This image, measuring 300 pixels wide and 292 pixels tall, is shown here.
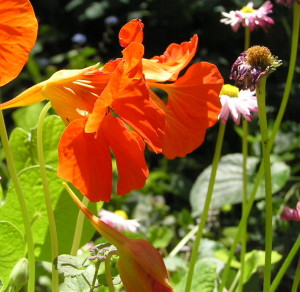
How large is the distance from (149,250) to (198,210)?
77cm

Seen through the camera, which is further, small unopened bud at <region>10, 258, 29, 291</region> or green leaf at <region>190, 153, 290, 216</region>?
green leaf at <region>190, 153, 290, 216</region>

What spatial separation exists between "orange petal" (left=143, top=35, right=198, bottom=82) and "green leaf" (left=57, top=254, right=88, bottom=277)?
0.43ft

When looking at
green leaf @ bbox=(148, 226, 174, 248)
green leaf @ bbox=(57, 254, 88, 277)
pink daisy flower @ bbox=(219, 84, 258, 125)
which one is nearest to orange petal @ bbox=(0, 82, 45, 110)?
green leaf @ bbox=(57, 254, 88, 277)

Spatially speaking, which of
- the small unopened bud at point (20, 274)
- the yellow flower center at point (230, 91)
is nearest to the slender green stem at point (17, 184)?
the small unopened bud at point (20, 274)

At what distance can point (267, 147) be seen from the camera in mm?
554

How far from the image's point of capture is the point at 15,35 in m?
0.45

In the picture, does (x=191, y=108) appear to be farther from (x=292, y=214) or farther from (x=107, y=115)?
(x=292, y=214)

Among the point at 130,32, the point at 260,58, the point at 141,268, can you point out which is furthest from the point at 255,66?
the point at 141,268

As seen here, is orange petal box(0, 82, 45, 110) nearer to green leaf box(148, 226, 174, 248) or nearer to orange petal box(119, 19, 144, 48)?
orange petal box(119, 19, 144, 48)

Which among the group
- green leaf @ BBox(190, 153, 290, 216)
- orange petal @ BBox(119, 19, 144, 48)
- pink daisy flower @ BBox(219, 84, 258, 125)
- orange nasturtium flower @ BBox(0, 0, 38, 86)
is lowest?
green leaf @ BBox(190, 153, 290, 216)

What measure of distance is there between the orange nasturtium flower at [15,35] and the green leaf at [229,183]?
748mm

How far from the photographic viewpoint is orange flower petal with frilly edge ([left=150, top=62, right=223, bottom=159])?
1.71 feet

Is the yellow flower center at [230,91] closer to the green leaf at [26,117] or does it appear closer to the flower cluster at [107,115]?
the flower cluster at [107,115]

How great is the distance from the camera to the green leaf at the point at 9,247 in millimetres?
609
